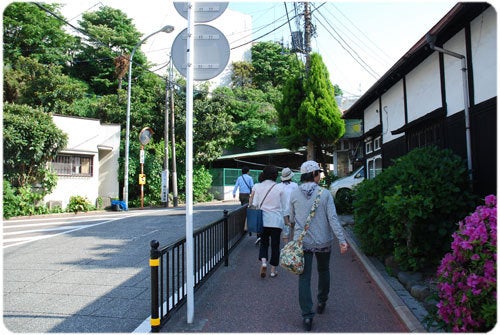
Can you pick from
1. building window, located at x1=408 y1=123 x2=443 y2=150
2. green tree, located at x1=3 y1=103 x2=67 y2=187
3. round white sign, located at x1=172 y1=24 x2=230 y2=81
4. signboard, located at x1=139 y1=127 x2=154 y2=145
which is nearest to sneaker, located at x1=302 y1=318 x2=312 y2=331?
round white sign, located at x1=172 y1=24 x2=230 y2=81

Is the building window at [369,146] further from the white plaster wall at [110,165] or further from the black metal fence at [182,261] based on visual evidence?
the white plaster wall at [110,165]

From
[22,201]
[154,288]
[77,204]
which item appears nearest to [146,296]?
[154,288]

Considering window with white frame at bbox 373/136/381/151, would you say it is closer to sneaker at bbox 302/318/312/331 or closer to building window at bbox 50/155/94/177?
sneaker at bbox 302/318/312/331

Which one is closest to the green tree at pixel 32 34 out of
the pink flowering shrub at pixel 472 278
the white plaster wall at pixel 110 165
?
the white plaster wall at pixel 110 165

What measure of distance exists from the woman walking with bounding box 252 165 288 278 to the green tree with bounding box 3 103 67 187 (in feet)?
41.9

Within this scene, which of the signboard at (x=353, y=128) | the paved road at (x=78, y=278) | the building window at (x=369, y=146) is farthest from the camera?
the signboard at (x=353, y=128)

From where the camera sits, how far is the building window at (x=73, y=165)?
56.6 feet

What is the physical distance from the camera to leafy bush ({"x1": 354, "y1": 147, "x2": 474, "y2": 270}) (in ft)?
16.8

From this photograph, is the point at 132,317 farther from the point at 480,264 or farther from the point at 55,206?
the point at 55,206

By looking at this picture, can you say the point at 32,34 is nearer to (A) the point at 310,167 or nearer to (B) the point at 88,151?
(B) the point at 88,151

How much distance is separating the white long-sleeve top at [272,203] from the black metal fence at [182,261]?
0.88m

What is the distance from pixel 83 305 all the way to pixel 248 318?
2165 millimetres

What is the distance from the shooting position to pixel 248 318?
4.15 metres

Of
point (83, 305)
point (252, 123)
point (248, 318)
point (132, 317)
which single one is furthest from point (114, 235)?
point (252, 123)
